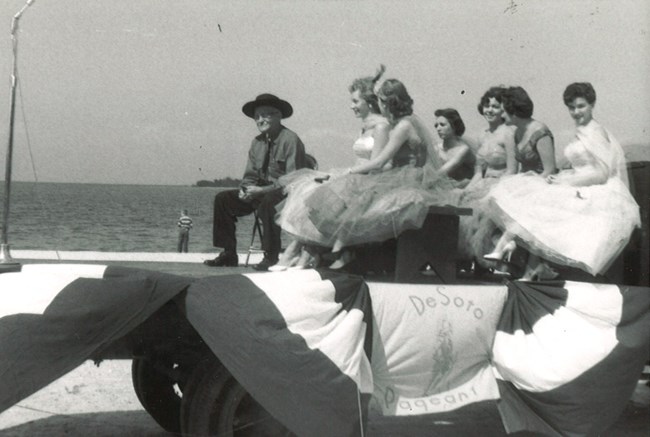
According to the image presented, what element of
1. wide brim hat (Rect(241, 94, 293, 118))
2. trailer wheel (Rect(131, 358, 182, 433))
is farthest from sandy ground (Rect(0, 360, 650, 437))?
wide brim hat (Rect(241, 94, 293, 118))

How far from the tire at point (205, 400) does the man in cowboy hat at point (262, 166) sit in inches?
80.5

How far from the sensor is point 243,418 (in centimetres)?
402

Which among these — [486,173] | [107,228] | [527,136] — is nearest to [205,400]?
[486,173]

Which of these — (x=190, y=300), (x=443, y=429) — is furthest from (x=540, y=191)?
(x=190, y=300)

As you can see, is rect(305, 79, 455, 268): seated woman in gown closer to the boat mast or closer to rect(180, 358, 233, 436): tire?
rect(180, 358, 233, 436): tire

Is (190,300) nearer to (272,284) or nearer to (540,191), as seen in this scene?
(272,284)

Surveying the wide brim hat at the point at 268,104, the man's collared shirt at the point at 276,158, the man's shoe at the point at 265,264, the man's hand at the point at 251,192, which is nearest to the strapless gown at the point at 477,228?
the man's shoe at the point at 265,264

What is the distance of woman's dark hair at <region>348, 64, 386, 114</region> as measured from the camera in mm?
5418

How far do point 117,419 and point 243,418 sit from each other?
1.71m

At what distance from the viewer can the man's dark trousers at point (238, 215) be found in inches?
230

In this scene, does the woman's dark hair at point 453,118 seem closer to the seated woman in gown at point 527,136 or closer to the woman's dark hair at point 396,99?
the seated woman in gown at point 527,136

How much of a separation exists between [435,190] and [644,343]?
137 centimetres

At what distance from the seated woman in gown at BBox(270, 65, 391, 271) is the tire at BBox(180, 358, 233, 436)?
1.04 meters

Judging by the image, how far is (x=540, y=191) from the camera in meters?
4.66
